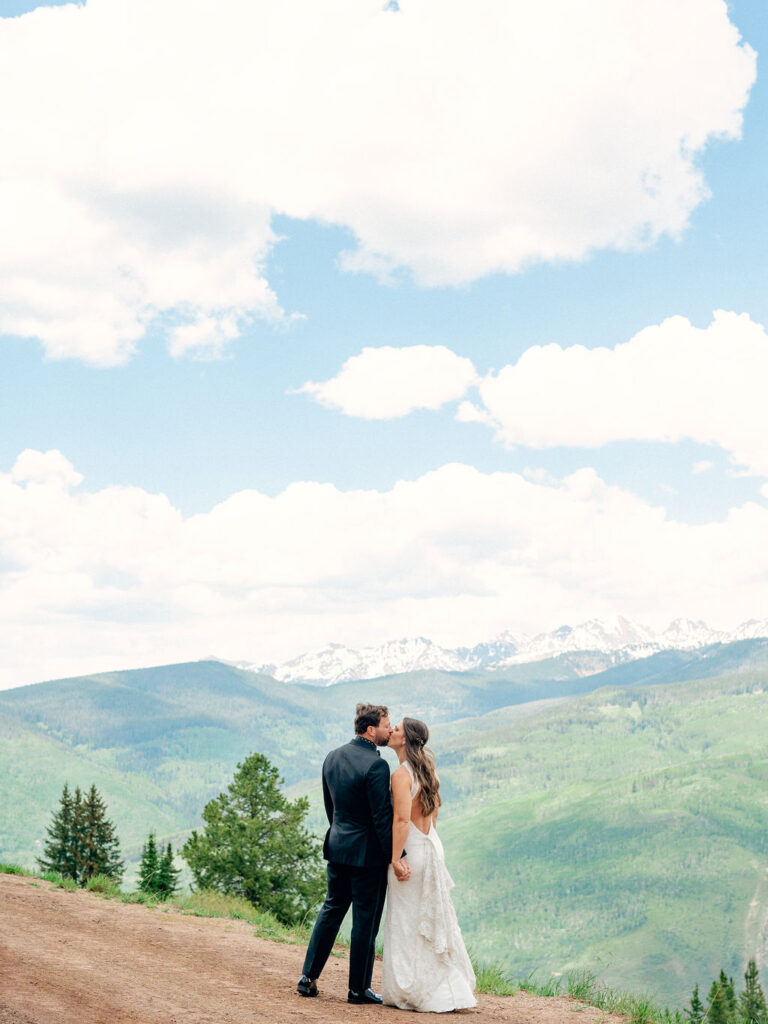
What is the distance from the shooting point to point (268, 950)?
13500 mm

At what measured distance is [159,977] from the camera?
10.5 m

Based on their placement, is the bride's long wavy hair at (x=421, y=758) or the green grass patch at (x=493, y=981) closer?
the bride's long wavy hair at (x=421, y=758)

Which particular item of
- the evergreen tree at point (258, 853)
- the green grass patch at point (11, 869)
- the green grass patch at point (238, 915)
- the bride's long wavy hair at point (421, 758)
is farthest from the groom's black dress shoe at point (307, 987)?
the evergreen tree at point (258, 853)

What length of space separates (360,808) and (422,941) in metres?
1.79

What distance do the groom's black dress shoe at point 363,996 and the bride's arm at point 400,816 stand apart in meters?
1.43

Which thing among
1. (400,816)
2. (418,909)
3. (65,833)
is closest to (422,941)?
(418,909)

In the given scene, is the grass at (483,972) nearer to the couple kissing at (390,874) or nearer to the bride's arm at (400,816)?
the couple kissing at (390,874)

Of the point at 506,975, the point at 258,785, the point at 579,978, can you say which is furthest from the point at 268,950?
the point at 258,785

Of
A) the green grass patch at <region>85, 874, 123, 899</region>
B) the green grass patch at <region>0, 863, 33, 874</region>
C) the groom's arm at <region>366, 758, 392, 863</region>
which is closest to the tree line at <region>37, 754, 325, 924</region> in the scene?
the green grass patch at <region>0, 863, 33, 874</region>

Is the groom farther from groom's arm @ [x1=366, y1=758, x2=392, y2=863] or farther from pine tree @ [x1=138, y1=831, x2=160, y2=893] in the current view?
pine tree @ [x1=138, y1=831, x2=160, y2=893]

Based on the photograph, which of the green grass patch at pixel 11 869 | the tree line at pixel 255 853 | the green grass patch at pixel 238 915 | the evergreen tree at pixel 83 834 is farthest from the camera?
the evergreen tree at pixel 83 834

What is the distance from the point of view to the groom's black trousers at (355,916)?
10203mm

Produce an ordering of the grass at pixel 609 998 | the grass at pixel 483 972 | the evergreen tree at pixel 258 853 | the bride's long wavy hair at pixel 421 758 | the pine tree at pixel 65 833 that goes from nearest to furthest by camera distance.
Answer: the bride's long wavy hair at pixel 421 758 → the grass at pixel 609 998 → the grass at pixel 483 972 → the evergreen tree at pixel 258 853 → the pine tree at pixel 65 833

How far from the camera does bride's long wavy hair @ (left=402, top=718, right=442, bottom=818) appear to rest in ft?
33.6
